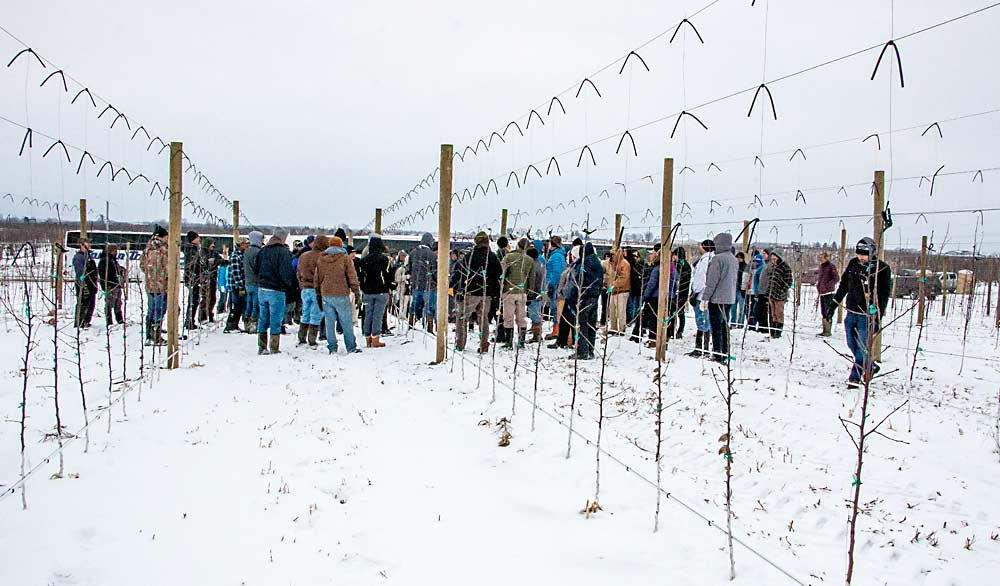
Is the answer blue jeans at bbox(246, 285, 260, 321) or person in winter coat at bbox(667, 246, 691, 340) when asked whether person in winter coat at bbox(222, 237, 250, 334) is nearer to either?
blue jeans at bbox(246, 285, 260, 321)

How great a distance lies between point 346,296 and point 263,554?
233 inches

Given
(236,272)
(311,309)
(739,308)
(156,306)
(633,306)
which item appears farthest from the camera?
(739,308)

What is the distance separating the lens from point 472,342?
1025 centimetres

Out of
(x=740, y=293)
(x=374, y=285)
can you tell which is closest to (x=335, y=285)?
(x=374, y=285)

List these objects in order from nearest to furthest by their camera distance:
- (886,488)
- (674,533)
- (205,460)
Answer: (674,533)
(886,488)
(205,460)

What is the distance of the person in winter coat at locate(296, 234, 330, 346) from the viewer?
9125 millimetres

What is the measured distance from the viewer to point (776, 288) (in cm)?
1191

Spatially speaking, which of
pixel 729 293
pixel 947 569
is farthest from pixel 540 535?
pixel 729 293

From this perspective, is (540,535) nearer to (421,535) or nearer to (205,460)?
(421,535)

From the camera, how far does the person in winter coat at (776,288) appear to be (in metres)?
11.6

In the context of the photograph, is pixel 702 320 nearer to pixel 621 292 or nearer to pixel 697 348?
pixel 697 348

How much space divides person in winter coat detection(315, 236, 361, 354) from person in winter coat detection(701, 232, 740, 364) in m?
4.96

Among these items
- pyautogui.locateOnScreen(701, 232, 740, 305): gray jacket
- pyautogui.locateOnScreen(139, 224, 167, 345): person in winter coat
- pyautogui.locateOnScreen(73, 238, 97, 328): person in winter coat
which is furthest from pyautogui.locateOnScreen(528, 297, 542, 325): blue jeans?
pyautogui.locateOnScreen(73, 238, 97, 328): person in winter coat

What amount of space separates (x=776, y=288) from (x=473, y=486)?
9.65m
